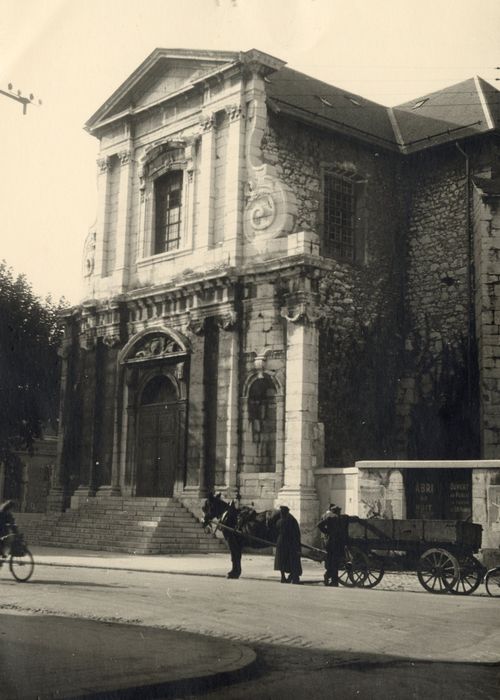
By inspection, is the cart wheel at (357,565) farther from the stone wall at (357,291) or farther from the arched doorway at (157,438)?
the arched doorway at (157,438)

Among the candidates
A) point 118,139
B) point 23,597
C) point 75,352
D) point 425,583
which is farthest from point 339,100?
point 23,597

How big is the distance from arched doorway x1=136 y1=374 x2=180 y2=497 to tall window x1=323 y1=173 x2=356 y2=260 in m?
5.81

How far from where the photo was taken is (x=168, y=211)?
88.1ft

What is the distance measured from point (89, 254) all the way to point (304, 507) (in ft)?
39.9

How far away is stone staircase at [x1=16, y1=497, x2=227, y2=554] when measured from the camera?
2148 centimetres

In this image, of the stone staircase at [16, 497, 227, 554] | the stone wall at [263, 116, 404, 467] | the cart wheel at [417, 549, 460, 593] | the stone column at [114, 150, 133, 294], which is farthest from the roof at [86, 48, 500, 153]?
the cart wheel at [417, 549, 460, 593]

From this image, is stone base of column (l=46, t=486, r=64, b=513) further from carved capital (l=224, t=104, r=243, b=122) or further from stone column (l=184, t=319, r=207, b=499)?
carved capital (l=224, t=104, r=243, b=122)

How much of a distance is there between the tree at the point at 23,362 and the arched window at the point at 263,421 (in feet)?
36.9

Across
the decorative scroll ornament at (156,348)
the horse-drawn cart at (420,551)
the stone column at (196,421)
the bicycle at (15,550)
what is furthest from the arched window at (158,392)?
the bicycle at (15,550)

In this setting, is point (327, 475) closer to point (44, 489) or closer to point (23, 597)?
point (23, 597)

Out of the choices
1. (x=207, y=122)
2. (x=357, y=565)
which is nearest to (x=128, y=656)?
(x=357, y=565)

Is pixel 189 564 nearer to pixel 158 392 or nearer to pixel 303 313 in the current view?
pixel 303 313

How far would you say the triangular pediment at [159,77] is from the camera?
2484 cm

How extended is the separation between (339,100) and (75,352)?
10.9m
